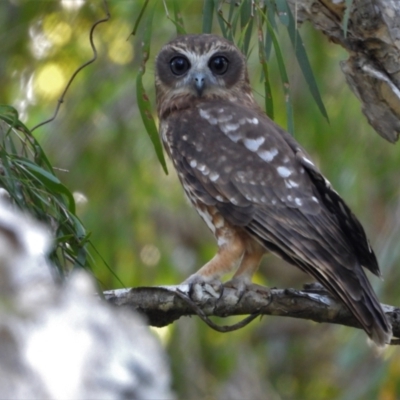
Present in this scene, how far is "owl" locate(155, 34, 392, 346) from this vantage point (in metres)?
2.71

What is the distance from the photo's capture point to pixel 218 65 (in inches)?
141

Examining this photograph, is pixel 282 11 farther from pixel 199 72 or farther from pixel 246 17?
pixel 199 72

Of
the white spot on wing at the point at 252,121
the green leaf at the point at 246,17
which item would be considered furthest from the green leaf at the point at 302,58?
the white spot on wing at the point at 252,121

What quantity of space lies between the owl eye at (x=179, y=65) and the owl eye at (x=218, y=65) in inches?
3.9

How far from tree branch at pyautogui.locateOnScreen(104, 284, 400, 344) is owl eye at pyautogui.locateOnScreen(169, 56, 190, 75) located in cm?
Answer: 124

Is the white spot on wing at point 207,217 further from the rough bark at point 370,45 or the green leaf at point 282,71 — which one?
the rough bark at point 370,45

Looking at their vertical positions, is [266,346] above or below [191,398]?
below

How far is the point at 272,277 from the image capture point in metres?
7.46

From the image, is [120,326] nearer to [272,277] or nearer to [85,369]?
[85,369]

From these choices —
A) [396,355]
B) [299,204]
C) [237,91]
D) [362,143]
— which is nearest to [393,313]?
[299,204]

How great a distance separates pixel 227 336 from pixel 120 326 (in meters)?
4.83

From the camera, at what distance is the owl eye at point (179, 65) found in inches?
141

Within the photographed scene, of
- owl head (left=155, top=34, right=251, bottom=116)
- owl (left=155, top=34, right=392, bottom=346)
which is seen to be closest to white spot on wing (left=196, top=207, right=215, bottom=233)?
owl (left=155, top=34, right=392, bottom=346)

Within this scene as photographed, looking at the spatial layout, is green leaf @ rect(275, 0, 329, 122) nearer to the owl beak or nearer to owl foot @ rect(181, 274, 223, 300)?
owl foot @ rect(181, 274, 223, 300)
